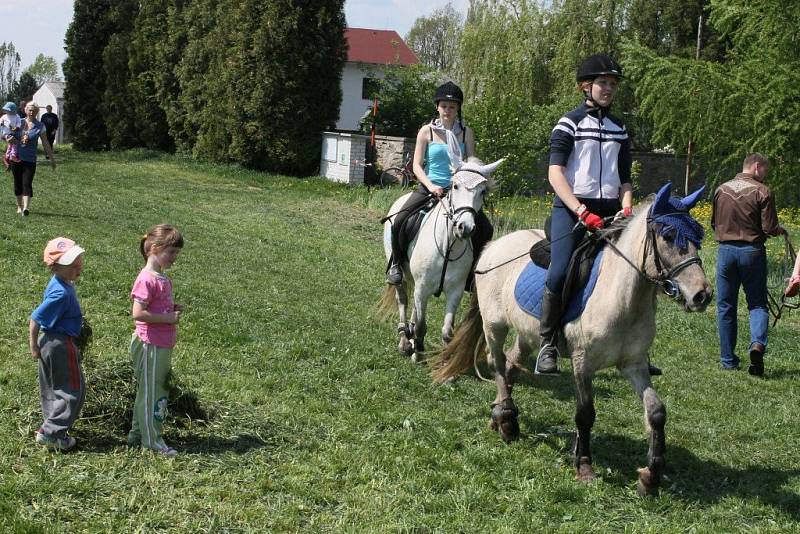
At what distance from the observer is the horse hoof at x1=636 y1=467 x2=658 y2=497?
18.4ft

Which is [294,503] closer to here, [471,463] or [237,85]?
[471,463]

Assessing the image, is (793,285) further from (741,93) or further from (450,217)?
(741,93)

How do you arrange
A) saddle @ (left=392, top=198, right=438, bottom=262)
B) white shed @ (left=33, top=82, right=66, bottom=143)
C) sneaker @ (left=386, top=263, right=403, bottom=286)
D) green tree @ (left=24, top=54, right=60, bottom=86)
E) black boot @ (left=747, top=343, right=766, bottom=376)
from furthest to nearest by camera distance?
green tree @ (left=24, top=54, right=60, bottom=86), white shed @ (left=33, top=82, right=66, bottom=143), black boot @ (left=747, top=343, right=766, bottom=376), sneaker @ (left=386, top=263, right=403, bottom=286), saddle @ (left=392, top=198, right=438, bottom=262)

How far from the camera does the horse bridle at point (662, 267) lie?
5156mm

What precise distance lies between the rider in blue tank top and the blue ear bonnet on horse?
3.25m

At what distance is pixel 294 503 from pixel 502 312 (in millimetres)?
2517

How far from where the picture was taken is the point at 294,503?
16.7 ft

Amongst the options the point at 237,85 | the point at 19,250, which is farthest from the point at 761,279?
the point at 237,85

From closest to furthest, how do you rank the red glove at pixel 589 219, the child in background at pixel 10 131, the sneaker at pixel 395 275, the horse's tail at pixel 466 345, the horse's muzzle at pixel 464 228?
the red glove at pixel 589 219, the horse's tail at pixel 466 345, the horse's muzzle at pixel 464 228, the sneaker at pixel 395 275, the child in background at pixel 10 131

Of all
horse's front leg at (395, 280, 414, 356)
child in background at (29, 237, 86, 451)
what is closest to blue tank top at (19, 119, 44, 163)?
horse's front leg at (395, 280, 414, 356)

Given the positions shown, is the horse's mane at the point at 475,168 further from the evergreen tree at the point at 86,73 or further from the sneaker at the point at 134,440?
the evergreen tree at the point at 86,73

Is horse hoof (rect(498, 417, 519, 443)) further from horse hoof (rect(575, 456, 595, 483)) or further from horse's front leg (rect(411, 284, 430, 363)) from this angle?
horse's front leg (rect(411, 284, 430, 363))

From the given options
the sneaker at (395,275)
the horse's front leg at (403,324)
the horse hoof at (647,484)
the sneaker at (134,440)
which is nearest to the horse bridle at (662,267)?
the horse hoof at (647,484)

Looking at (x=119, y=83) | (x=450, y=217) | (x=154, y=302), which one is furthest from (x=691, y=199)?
(x=119, y=83)
